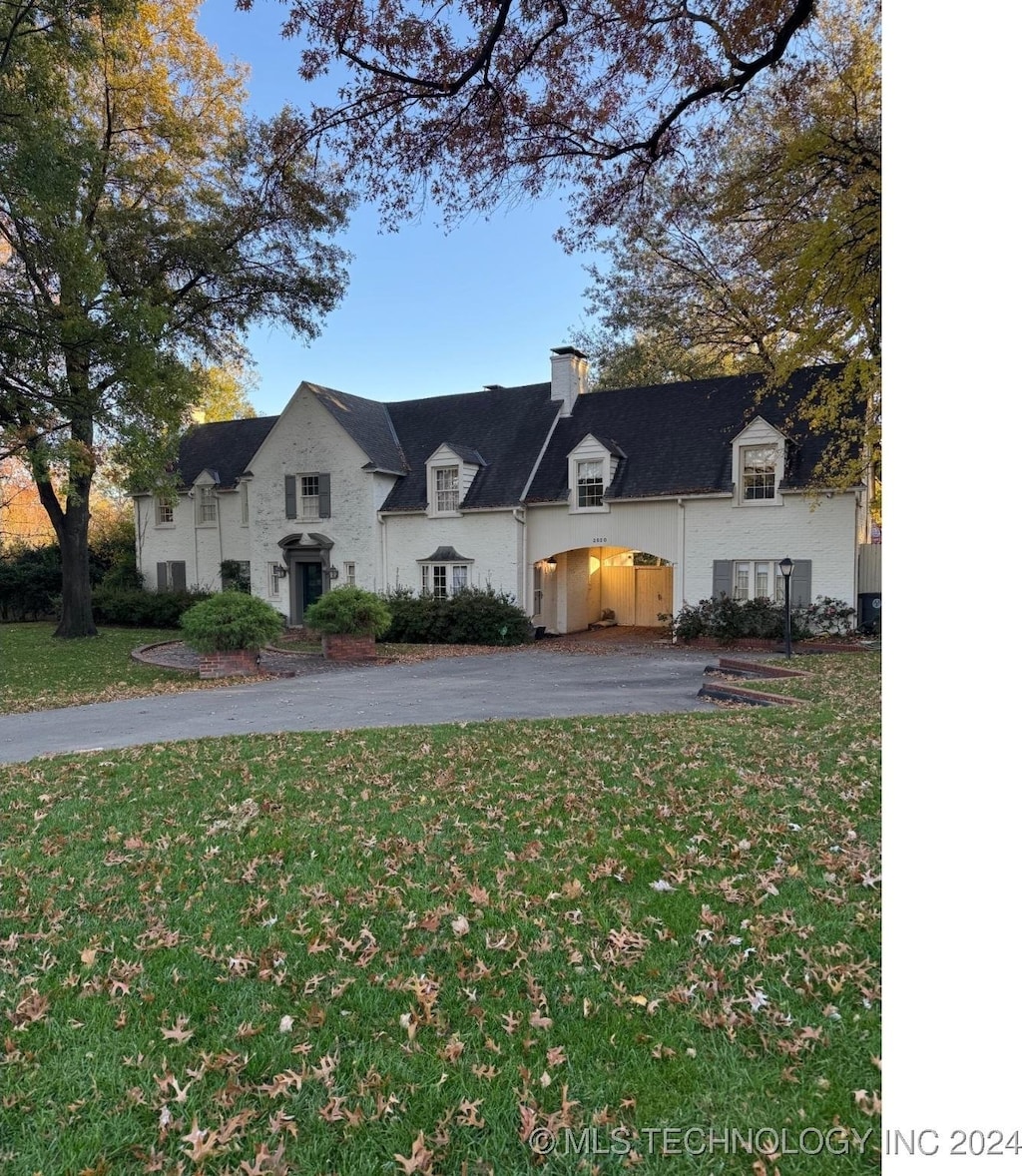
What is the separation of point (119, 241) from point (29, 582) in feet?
47.9

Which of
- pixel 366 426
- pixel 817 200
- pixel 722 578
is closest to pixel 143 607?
pixel 366 426

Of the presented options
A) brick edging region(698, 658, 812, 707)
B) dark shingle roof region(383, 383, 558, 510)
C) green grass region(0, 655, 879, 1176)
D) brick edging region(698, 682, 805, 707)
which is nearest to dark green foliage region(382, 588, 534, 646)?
dark shingle roof region(383, 383, 558, 510)

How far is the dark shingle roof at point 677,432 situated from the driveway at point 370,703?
21.9 ft

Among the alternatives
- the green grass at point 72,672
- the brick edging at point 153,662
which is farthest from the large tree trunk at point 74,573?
the brick edging at point 153,662

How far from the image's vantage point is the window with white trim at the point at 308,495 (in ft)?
80.2

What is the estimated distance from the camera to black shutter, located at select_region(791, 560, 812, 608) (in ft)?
60.1

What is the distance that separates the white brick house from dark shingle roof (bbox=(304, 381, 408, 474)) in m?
0.08

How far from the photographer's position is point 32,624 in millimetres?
26734

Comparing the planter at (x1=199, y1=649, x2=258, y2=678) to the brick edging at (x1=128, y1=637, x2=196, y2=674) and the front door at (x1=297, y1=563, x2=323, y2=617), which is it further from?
the front door at (x1=297, y1=563, x2=323, y2=617)

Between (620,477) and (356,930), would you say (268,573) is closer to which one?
(620,477)

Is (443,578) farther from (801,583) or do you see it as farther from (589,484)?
(801,583)
